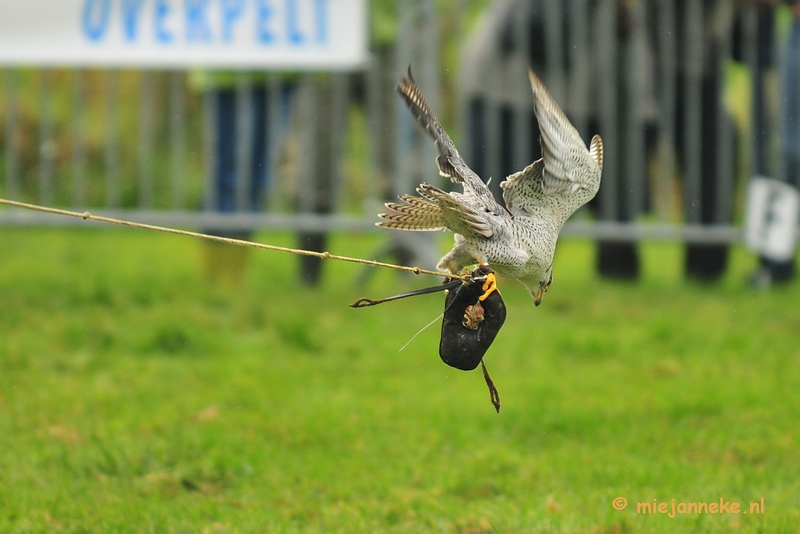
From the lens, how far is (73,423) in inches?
187

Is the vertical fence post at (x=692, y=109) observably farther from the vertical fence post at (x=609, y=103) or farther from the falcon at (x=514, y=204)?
the falcon at (x=514, y=204)

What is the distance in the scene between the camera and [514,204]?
313cm

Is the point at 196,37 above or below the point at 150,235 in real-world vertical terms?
above

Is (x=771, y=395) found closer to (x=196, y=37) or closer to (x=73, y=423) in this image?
(x=73, y=423)

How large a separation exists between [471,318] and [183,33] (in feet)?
15.0

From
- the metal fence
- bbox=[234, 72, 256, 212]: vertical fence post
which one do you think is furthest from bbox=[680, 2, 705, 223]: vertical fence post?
bbox=[234, 72, 256, 212]: vertical fence post

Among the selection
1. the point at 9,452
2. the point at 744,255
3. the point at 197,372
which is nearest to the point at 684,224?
the point at 744,255

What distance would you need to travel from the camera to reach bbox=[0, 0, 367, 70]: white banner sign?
6992mm

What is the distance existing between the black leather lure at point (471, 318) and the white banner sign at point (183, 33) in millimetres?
4298

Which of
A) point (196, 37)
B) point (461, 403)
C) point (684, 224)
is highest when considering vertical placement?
point (196, 37)

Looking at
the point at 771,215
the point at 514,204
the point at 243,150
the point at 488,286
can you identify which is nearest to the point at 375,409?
the point at 514,204

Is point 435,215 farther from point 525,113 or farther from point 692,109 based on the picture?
point 692,109

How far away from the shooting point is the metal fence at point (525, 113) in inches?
293

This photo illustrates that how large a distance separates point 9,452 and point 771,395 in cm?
323
